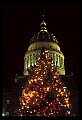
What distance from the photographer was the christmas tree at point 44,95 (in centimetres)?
1038

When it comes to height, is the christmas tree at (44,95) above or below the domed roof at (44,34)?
below

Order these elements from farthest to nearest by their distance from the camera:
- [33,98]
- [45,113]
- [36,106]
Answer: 1. [33,98]
2. [36,106]
3. [45,113]

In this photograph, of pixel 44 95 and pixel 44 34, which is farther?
pixel 44 34

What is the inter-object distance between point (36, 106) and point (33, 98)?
862mm

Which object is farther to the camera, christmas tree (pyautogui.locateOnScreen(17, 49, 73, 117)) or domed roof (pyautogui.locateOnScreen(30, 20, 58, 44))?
christmas tree (pyautogui.locateOnScreen(17, 49, 73, 117))

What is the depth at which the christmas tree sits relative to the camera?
1038 cm

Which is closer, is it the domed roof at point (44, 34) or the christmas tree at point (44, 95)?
the domed roof at point (44, 34)

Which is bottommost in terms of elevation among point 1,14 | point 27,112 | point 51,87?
point 27,112

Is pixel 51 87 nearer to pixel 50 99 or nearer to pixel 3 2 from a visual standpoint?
pixel 50 99

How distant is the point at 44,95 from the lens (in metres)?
11.0

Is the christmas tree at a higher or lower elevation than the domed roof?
lower

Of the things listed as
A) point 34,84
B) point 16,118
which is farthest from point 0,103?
point 34,84

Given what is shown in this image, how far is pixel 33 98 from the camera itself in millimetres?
11391

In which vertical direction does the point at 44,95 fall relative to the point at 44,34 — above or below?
below
